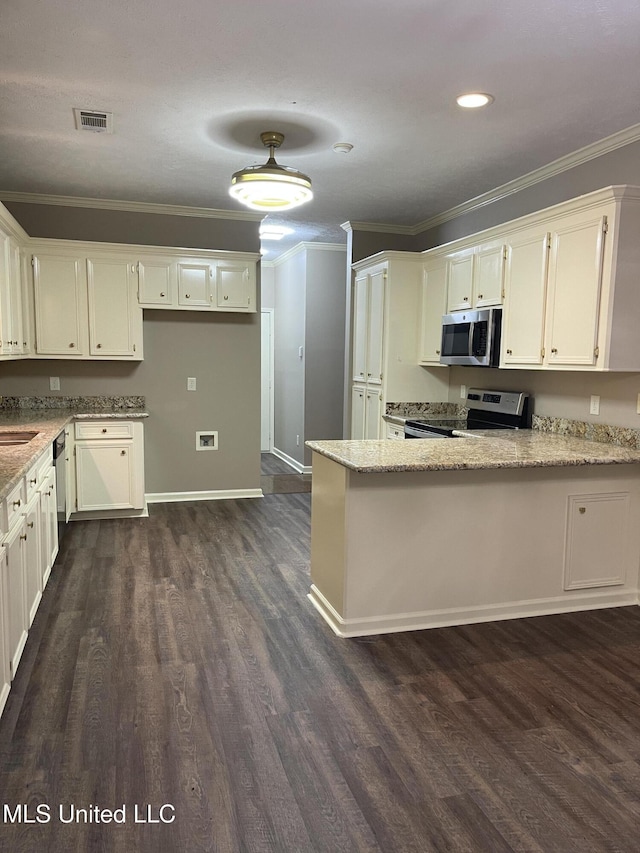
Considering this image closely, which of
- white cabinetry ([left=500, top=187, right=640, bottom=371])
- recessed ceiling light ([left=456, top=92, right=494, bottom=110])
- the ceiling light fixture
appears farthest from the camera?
the ceiling light fixture

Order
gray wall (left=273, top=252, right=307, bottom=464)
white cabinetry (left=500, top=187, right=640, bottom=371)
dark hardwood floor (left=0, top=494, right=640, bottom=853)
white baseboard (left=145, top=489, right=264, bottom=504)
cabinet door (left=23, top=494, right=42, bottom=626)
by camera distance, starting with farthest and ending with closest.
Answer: gray wall (left=273, top=252, right=307, bottom=464) → white baseboard (left=145, top=489, right=264, bottom=504) → white cabinetry (left=500, top=187, right=640, bottom=371) → cabinet door (left=23, top=494, right=42, bottom=626) → dark hardwood floor (left=0, top=494, right=640, bottom=853)

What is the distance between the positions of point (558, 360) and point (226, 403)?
10.8 feet

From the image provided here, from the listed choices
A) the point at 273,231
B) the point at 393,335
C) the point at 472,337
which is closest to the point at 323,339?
the point at 273,231

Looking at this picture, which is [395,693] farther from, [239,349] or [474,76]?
[239,349]

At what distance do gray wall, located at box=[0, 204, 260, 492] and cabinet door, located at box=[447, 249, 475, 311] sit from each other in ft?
6.40

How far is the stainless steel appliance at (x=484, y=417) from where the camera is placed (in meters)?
4.51

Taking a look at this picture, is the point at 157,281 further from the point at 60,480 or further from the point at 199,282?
the point at 60,480

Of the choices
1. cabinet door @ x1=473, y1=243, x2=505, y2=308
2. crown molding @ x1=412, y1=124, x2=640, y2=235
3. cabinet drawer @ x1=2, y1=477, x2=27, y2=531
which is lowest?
cabinet drawer @ x1=2, y1=477, x2=27, y2=531

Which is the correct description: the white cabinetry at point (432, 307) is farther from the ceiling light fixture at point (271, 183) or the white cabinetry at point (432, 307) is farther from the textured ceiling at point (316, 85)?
the ceiling light fixture at point (271, 183)

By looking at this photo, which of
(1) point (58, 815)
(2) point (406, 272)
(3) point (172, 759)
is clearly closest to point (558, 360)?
(2) point (406, 272)

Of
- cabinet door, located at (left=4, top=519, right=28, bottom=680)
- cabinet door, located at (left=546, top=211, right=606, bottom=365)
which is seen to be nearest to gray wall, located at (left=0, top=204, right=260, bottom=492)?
cabinet door, located at (left=4, top=519, right=28, bottom=680)

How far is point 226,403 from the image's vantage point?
20.0 ft

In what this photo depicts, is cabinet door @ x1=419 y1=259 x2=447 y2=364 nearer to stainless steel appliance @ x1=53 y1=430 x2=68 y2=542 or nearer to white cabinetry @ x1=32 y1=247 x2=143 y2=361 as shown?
white cabinetry @ x1=32 y1=247 x2=143 y2=361

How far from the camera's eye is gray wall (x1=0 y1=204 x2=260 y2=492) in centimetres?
548
